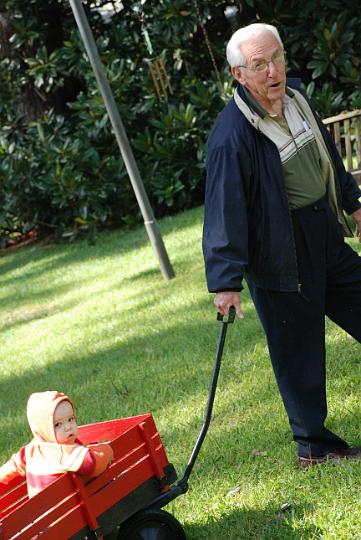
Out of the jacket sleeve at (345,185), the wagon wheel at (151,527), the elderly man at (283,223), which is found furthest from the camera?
the jacket sleeve at (345,185)

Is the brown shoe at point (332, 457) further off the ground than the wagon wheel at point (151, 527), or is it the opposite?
the wagon wheel at point (151, 527)

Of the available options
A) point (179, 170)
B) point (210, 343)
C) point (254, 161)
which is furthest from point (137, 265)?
point (254, 161)

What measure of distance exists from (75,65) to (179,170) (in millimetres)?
1948

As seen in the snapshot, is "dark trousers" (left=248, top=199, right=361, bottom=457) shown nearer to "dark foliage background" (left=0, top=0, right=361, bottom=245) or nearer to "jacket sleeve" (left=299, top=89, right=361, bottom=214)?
"jacket sleeve" (left=299, top=89, right=361, bottom=214)

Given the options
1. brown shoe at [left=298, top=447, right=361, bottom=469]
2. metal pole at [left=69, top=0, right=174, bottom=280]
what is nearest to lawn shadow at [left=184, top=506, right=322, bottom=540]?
brown shoe at [left=298, top=447, right=361, bottom=469]

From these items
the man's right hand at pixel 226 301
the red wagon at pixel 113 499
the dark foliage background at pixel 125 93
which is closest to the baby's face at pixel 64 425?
the red wagon at pixel 113 499

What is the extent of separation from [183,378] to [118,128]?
10.2ft

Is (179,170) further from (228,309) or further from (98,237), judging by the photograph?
(228,309)

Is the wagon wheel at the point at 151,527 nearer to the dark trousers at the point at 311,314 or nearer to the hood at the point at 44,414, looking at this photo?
the hood at the point at 44,414

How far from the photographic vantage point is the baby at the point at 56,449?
140 inches

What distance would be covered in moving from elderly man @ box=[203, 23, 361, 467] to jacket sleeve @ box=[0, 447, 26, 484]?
1.01 meters

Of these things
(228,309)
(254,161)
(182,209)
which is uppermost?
(254,161)

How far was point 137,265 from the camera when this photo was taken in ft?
31.7

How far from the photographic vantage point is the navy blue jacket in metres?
3.85
